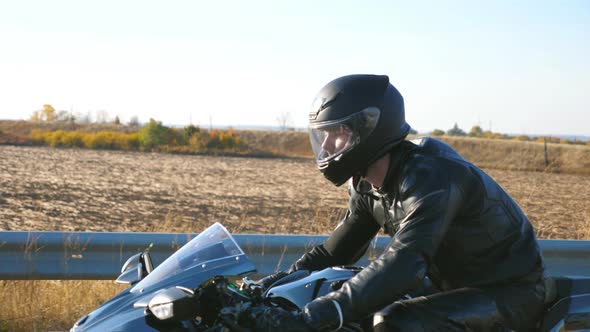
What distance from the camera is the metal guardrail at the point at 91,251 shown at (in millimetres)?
4812

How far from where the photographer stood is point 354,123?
2951 millimetres

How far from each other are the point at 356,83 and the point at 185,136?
4383 centimetres

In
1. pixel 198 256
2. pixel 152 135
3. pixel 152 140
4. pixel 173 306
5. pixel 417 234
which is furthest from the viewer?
pixel 152 135

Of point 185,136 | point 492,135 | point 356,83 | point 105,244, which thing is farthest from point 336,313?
point 492,135

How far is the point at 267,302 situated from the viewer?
2.73 m

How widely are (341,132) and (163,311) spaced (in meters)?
1.12

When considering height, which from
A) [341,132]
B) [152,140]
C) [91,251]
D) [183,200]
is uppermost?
[341,132]

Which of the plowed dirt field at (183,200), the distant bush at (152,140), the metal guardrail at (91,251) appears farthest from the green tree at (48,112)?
the metal guardrail at (91,251)

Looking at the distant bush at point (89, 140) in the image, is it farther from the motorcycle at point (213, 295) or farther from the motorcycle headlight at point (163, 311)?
the motorcycle headlight at point (163, 311)

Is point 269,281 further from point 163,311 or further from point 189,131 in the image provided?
point 189,131

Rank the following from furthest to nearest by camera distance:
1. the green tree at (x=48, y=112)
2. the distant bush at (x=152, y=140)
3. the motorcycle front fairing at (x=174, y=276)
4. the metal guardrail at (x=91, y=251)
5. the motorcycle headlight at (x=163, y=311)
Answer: the green tree at (x=48, y=112) → the distant bush at (x=152, y=140) → the metal guardrail at (x=91, y=251) → the motorcycle front fairing at (x=174, y=276) → the motorcycle headlight at (x=163, y=311)

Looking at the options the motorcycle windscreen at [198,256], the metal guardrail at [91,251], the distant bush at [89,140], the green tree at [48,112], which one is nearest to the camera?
the motorcycle windscreen at [198,256]

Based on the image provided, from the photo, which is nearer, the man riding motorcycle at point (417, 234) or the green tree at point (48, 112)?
the man riding motorcycle at point (417, 234)

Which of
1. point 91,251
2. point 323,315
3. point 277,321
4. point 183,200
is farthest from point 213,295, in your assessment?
point 183,200
